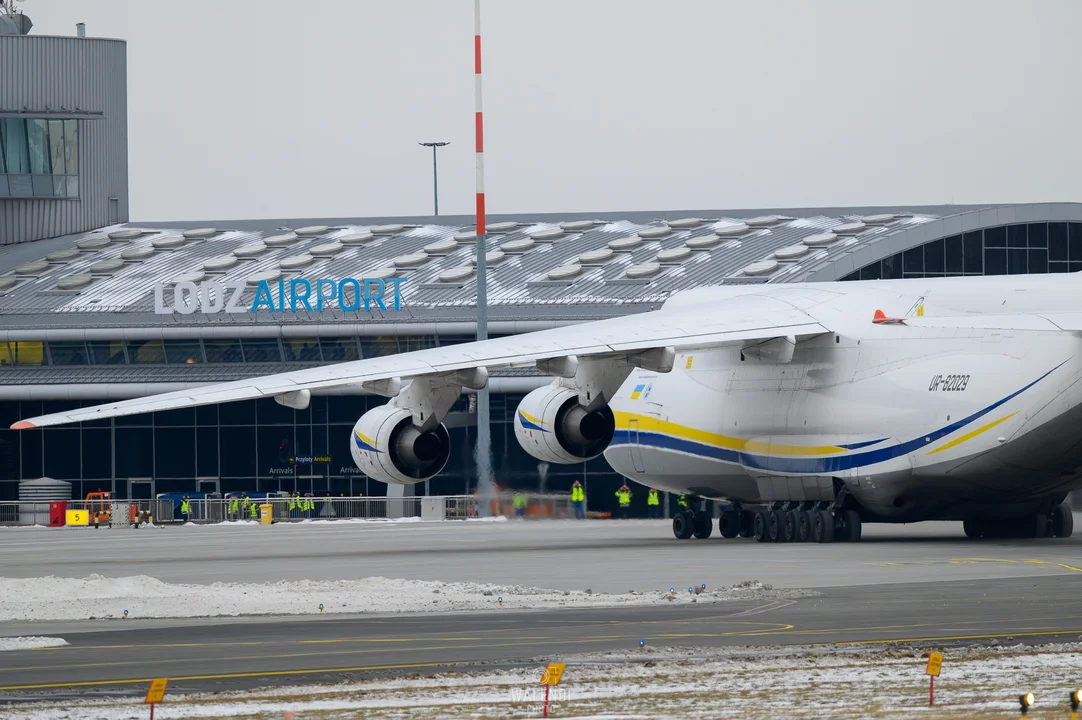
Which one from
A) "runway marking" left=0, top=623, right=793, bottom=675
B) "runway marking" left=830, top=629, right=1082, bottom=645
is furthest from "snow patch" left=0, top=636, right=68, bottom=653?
"runway marking" left=830, top=629, right=1082, bottom=645

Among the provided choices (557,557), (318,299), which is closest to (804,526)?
(557,557)

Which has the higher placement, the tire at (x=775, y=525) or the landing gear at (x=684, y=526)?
the tire at (x=775, y=525)

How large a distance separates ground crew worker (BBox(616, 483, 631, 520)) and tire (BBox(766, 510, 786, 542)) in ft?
64.5

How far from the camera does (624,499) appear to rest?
50562mm

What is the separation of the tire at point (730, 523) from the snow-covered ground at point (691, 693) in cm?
A: 2013

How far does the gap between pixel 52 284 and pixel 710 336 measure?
1398 inches

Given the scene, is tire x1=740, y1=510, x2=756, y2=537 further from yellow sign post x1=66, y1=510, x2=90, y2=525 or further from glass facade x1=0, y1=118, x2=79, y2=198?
glass facade x1=0, y1=118, x2=79, y2=198

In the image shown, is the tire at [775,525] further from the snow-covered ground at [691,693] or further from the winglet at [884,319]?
the snow-covered ground at [691,693]

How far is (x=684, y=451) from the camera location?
32375mm

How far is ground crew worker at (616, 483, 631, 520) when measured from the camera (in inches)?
1993

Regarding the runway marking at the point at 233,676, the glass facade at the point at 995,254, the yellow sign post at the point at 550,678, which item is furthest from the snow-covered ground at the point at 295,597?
the glass facade at the point at 995,254

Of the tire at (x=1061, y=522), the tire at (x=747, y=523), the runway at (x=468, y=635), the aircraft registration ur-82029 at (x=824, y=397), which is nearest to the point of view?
the runway at (x=468, y=635)

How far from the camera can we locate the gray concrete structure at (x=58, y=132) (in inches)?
2424

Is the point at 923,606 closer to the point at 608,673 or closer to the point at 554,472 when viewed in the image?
the point at 608,673
